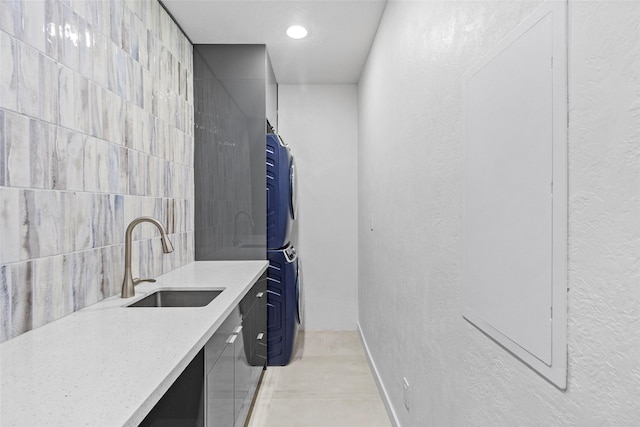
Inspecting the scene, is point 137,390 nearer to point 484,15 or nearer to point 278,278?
point 484,15

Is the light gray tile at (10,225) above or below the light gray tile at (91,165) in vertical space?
below

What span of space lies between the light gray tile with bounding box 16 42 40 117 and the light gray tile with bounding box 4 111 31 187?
0.15 feet

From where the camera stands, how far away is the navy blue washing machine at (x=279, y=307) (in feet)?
9.59

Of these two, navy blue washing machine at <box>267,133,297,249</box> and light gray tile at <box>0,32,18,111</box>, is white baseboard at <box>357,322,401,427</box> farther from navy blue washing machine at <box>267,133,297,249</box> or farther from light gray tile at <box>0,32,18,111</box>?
light gray tile at <box>0,32,18,111</box>

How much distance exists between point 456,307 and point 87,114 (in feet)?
5.17

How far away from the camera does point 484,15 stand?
104cm

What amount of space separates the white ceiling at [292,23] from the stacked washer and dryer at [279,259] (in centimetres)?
72

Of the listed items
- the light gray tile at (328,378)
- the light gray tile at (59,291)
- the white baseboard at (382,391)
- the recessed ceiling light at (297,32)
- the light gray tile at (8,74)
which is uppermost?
the recessed ceiling light at (297,32)

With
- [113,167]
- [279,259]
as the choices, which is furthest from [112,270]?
[279,259]

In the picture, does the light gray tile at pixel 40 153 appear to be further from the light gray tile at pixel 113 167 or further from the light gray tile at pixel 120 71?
the light gray tile at pixel 120 71

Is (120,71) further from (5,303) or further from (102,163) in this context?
(5,303)

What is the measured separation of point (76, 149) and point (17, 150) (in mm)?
277

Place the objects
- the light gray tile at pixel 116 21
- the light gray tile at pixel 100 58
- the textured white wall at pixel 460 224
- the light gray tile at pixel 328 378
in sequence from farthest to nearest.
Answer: the light gray tile at pixel 328 378 < the light gray tile at pixel 116 21 < the light gray tile at pixel 100 58 < the textured white wall at pixel 460 224

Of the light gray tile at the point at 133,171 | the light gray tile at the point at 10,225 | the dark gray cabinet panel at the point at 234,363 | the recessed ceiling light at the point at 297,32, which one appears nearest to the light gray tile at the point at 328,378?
the dark gray cabinet panel at the point at 234,363
